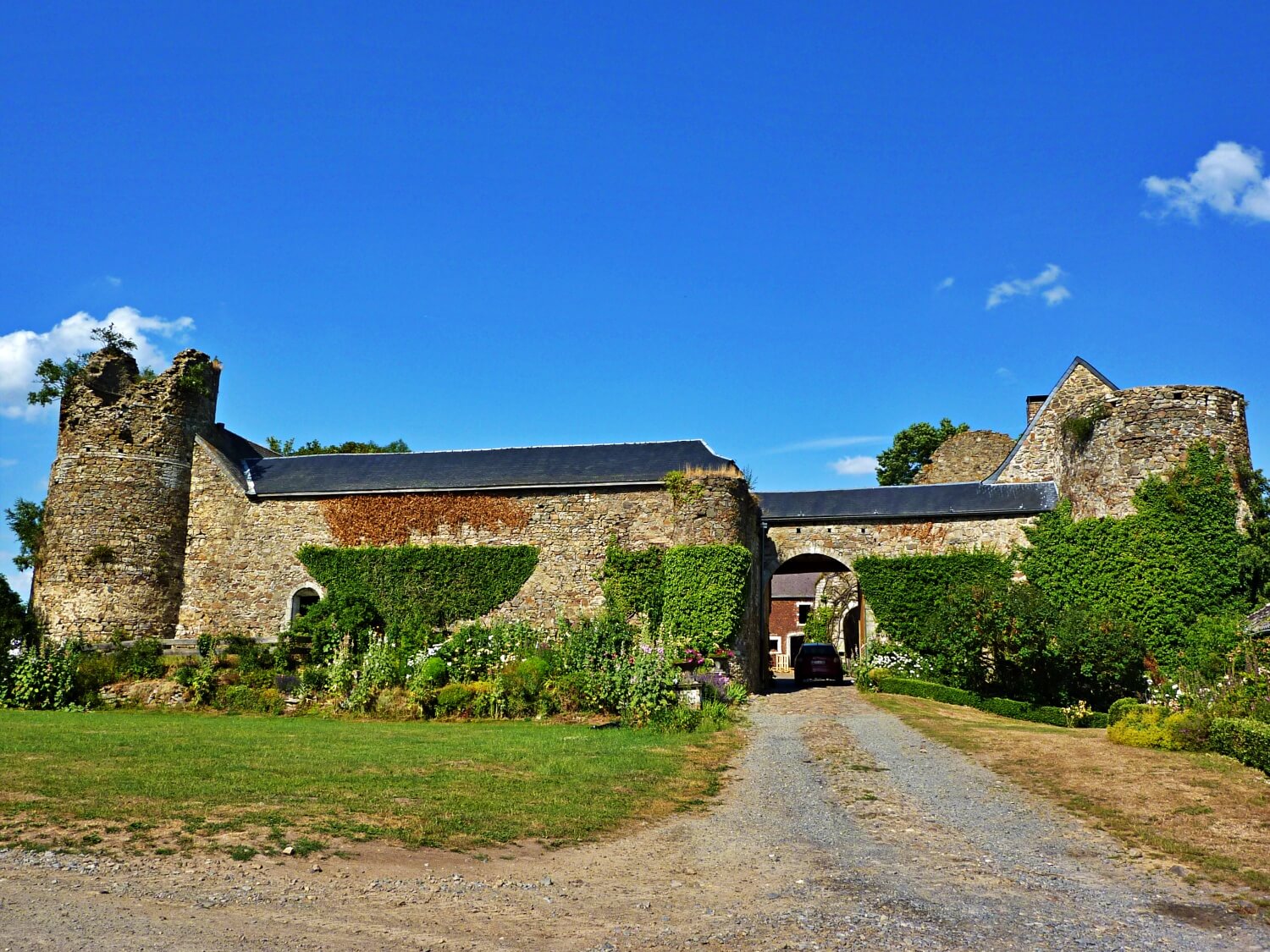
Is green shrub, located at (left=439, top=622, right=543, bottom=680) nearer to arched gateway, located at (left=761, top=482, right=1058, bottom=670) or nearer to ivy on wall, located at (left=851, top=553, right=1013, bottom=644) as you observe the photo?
arched gateway, located at (left=761, top=482, right=1058, bottom=670)

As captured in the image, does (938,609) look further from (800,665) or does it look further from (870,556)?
(800,665)

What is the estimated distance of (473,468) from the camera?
23734 mm

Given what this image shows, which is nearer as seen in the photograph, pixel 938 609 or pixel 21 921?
pixel 21 921

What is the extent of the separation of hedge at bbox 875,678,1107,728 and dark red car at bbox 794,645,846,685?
489 cm

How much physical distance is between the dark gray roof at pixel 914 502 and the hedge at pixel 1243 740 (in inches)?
435

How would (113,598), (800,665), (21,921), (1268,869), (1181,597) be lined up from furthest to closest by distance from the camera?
(800,665), (113,598), (1181,597), (1268,869), (21,921)

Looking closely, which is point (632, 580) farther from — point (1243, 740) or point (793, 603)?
point (793, 603)

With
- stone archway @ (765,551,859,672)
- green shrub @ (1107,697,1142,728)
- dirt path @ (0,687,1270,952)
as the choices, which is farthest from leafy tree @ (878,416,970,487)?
dirt path @ (0,687,1270,952)

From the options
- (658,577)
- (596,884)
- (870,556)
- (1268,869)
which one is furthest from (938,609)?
(596,884)

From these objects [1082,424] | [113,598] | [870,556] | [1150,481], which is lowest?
[113,598]

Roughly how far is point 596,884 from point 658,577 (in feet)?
47.6

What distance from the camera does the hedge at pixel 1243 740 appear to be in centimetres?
1042

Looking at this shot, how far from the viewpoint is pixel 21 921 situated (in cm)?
484

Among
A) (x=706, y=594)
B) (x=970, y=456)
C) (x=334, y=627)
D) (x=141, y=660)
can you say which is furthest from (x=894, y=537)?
(x=141, y=660)
